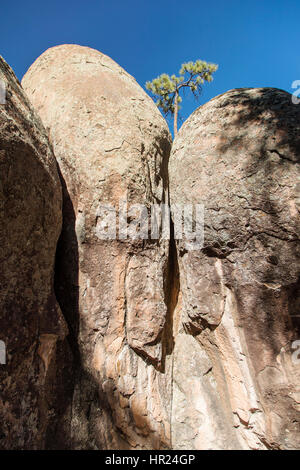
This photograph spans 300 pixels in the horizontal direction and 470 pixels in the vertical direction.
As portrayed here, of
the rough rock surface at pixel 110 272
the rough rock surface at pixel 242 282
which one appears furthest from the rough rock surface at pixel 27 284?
the rough rock surface at pixel 242 282

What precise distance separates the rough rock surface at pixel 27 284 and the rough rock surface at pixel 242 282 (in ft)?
3.64

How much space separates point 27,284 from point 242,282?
1595 millimetres

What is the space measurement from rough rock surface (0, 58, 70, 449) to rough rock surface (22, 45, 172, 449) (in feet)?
0.84

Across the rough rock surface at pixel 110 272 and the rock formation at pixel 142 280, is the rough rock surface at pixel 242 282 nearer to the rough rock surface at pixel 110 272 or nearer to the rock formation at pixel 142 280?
the rock formation at pixel 142 280

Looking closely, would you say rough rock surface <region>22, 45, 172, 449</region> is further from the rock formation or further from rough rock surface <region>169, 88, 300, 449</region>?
rough rock surface <region>169, 88, 300, 449</region>

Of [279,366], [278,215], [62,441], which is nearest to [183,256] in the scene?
[278,215]

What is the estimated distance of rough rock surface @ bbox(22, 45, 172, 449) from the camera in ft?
7.24

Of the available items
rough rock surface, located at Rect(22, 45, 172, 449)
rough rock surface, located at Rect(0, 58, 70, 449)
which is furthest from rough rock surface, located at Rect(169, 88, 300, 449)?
rough rock surface, located at Rect(0, 58, 70, 449)

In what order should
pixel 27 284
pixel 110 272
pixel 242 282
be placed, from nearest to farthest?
pixel 27 284
pixel 242 282
pixel 110 272

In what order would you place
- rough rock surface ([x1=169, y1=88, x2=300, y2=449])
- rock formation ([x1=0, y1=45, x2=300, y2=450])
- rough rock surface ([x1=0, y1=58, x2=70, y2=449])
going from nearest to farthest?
1. rough rock surface ([x1=0, y1=58, x2=70, y2=449])
2. rock formation ([x1=0, y1=45, x2=300, y2=450])
3. rough rock surface ([x1=169, y1=88, x2=300, y2=449])

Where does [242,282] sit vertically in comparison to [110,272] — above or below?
below

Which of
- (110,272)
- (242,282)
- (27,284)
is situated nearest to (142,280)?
(110,272)

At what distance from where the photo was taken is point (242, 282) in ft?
7.44

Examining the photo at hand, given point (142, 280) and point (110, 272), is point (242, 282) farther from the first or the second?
point (110, 272)
